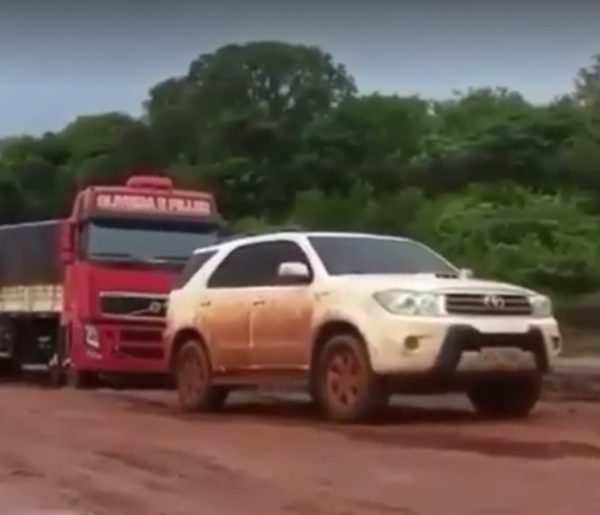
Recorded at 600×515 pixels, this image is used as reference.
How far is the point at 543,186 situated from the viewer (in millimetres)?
48250

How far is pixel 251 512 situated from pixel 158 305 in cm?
1321

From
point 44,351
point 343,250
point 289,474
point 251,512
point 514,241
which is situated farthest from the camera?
point 514,241

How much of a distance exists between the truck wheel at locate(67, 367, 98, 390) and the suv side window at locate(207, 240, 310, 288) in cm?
685

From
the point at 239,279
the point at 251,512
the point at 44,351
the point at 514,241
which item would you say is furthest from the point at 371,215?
the point at 251,512

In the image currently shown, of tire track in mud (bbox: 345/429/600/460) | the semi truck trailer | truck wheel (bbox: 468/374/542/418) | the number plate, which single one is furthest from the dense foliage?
tire track in mud (bbox: 345/429/600/460)

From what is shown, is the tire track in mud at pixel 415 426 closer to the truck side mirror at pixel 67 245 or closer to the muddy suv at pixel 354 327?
the muddy suv at pixel 354 327

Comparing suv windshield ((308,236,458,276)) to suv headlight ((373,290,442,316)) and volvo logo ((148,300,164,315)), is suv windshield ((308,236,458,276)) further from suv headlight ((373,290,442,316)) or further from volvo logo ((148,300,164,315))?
volvo logo ((148,300,164,315))

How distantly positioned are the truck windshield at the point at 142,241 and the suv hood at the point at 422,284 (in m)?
8.59

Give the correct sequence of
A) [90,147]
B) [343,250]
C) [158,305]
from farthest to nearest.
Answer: [90,147], [158,305], [343,250]

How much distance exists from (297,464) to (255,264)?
490cm

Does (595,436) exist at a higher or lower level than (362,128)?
lower

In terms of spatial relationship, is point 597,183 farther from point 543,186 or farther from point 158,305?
point 158,305

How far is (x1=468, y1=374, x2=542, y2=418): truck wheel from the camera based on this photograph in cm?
1487

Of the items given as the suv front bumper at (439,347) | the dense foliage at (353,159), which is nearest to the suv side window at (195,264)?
the suv front bumper at (439,347)
